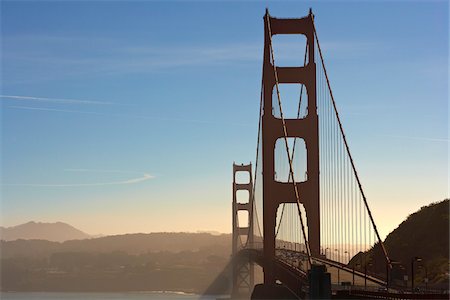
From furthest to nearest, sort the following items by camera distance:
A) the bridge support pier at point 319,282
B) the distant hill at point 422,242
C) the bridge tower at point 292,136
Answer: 1. the distant hill at point 422,242
2. the bridge tower at point 292,136
3. the bridge support pier at point 319,282

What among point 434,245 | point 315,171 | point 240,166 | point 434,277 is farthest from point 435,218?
point 240,166

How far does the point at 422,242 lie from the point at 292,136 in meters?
23.7

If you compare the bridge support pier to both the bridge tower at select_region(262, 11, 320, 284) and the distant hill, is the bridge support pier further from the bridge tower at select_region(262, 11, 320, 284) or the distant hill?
the distant hill

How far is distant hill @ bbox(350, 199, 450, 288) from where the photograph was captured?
2832 inches

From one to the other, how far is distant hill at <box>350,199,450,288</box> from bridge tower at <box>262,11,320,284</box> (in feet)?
43.2

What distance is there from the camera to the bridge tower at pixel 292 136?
59469 mm

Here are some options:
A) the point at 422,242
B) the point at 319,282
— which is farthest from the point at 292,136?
the point at 319,282

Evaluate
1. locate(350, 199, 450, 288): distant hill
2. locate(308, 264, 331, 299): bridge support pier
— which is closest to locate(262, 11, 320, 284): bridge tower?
locate(350, 199, 450, 288): distant hill

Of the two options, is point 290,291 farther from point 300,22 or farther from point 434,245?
point 434,245

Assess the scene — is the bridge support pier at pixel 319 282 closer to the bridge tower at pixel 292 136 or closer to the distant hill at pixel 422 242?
the bridge tower at pixel 292 136

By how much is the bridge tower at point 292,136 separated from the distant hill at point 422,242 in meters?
13.2

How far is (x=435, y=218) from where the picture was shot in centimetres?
8031

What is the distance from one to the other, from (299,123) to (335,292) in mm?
18312

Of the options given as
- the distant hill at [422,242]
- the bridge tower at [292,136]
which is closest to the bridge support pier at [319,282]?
the bridge tower at [292,136]
